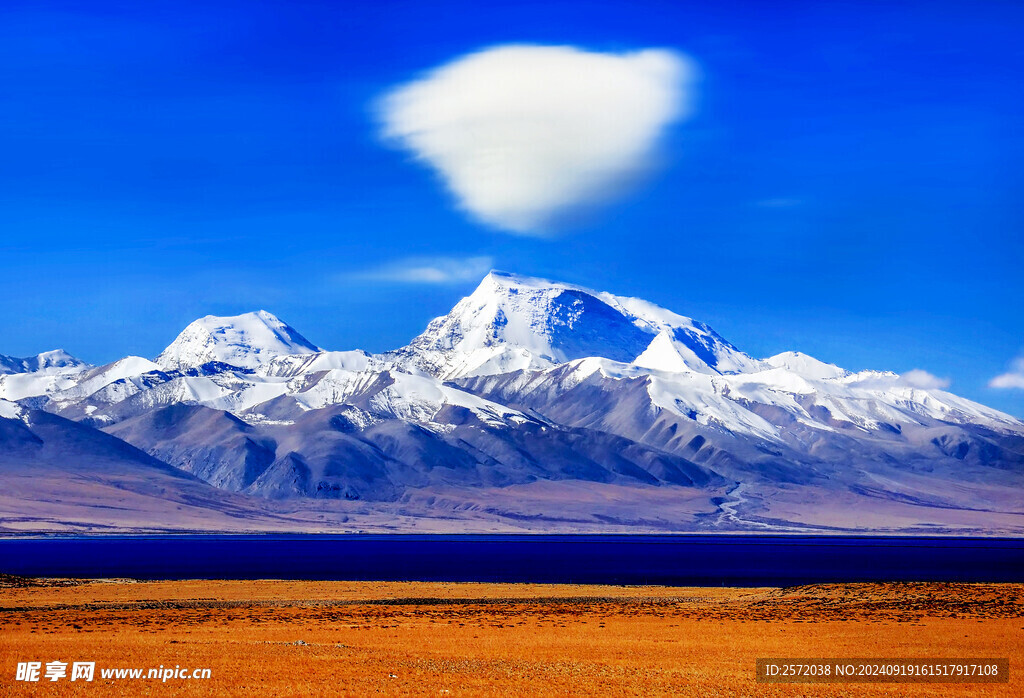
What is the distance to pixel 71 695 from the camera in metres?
36.6

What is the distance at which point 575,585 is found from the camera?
98.2 metres

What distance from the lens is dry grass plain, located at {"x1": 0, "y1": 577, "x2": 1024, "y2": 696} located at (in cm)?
3984

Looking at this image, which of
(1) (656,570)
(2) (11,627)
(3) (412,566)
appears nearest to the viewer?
(2) (11,627)

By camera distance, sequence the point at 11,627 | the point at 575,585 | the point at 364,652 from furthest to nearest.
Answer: the point at 575,585
the point at 11,627
the point at 364,652

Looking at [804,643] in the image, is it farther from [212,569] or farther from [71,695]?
[212,569]

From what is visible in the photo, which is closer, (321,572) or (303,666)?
(303,666)

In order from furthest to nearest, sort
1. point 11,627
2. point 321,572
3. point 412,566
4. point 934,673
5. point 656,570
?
point 412,566 < point 656,570 < point 321,572 < point 11,627 < point 934,673

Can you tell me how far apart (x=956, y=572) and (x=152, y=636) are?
107 metres

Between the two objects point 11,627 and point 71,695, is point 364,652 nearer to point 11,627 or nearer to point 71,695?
point 71,695

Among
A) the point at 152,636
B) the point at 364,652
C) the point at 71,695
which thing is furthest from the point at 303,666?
the point at 152,636

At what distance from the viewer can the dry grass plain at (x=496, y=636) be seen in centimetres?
3984

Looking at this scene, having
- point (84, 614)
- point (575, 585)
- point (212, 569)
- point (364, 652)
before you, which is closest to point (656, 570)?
point (575, 585)

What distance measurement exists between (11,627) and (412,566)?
93.0 meters

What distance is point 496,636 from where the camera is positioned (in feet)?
181
